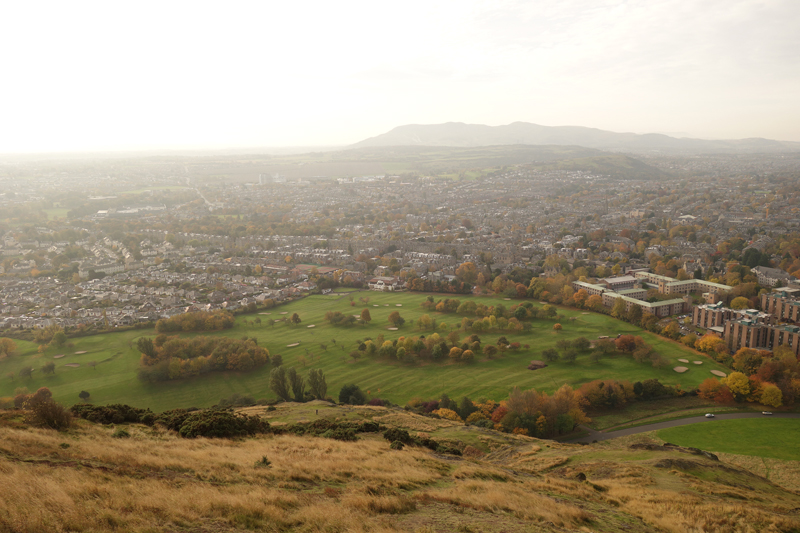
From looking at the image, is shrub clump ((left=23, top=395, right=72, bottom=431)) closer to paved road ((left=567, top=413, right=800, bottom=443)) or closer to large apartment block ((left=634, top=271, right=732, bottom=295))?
paved road ((left=567, top=413, right=800, bottom=443))

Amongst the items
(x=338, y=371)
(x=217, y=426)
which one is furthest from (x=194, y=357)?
(x=217, y=426)

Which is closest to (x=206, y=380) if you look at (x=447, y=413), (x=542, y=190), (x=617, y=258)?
Result: (x=447, y=413)

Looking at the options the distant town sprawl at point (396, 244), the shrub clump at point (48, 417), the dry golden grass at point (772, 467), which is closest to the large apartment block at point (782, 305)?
the distant town sprawl at point (396, 244)

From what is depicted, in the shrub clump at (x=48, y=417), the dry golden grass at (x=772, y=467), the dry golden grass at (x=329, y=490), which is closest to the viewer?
the dry golden grass at (x=329, y=490)

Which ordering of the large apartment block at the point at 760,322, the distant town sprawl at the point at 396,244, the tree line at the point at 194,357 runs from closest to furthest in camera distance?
the tree line at the point at 194,357
the large apartment block at the point at 760,322
the distant town sprawl at the point at 396,244

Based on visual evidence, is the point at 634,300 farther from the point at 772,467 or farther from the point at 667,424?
the point at 772,467

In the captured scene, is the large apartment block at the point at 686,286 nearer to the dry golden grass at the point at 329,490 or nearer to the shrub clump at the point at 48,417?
the dry golden grass at the point at 329,490

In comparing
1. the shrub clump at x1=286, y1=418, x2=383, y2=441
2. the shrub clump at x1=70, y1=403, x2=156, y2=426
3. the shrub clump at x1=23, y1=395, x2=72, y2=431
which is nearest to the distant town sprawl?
the shrub clump at x1=70, y1=403, x2=156, y2=426
